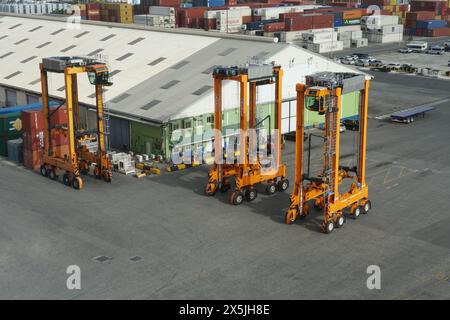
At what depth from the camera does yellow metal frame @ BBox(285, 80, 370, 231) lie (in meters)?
33.6

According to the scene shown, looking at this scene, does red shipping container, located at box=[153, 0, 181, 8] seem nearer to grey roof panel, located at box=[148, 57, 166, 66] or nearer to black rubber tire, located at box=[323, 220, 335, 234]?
grey roof panel, located at box=[148, 57, 166, 66]

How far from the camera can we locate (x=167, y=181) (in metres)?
43.2

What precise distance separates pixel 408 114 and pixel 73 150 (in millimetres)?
34866

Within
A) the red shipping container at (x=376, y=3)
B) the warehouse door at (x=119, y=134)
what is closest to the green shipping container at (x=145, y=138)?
the warehouse door at (x=119, y=134)

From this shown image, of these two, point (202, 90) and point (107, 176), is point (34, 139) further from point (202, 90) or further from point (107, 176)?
point (202, 90)

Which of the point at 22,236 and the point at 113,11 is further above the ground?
the point at 113,11

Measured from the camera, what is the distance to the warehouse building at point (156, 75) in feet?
160

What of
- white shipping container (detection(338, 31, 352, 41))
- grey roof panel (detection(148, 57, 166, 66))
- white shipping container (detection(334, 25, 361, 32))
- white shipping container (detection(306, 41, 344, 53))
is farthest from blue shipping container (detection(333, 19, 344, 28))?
grey roof panel (detection(148, 57, 166, 66))

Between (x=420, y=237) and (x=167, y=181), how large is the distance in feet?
59.2

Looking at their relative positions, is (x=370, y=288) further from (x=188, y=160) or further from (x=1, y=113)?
(x=1, y=113)

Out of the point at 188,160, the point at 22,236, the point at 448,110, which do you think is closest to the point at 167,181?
the point at 188,160

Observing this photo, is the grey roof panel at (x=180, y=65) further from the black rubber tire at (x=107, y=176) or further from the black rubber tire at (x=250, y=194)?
the black rubber tire at (x=250, y=194)

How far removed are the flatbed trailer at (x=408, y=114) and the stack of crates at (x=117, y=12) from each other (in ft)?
298

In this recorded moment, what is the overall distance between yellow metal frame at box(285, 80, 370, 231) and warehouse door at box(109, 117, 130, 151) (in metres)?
19.2
